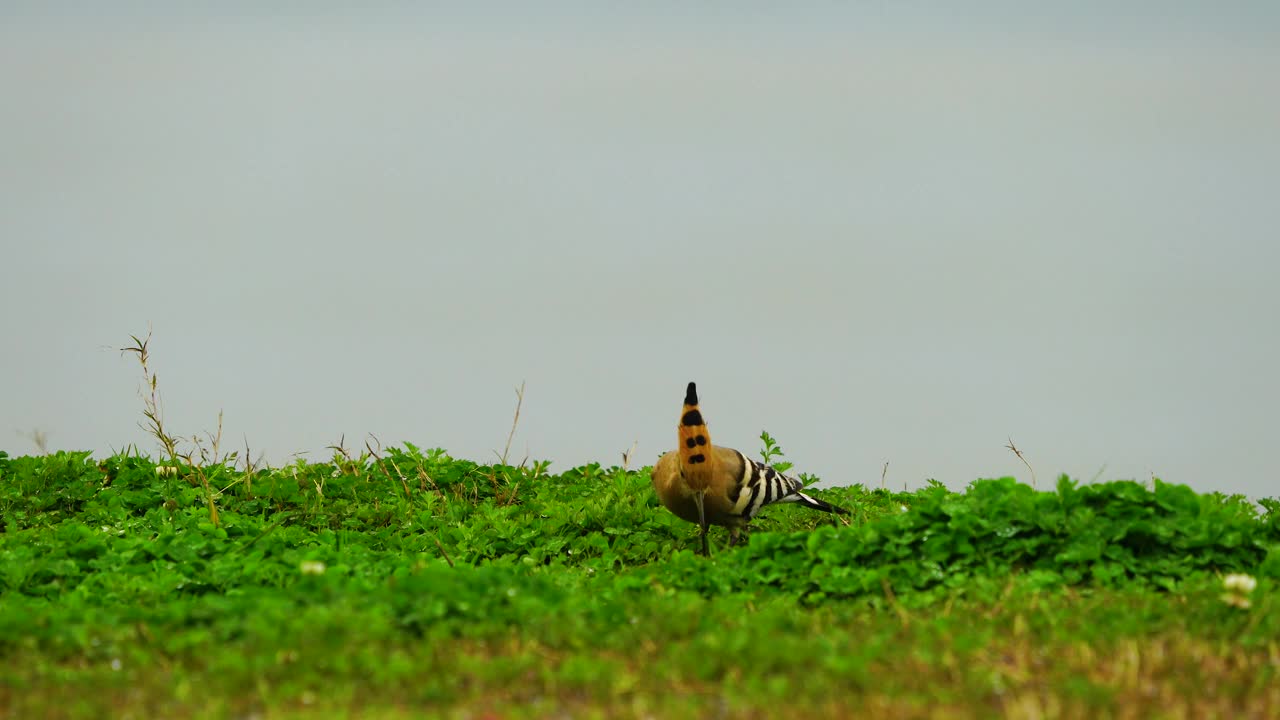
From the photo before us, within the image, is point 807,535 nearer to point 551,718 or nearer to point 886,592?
point 886,592

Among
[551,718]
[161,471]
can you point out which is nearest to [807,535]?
[551,718]

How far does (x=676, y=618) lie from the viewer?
7.23 meters

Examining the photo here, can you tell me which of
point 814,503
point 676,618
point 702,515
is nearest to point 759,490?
point 702,515

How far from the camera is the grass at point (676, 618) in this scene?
6.07 meters

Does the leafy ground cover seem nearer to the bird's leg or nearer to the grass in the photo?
the grass

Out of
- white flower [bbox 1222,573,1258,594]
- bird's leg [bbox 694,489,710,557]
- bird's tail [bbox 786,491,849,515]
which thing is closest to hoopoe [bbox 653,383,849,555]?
bird's leg [bbox 694,489,710,557]

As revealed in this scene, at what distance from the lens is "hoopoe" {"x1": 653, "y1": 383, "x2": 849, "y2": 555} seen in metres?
→ 11.0

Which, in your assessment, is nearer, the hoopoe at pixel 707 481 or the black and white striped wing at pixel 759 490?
the hoopoe at pixel 707 481

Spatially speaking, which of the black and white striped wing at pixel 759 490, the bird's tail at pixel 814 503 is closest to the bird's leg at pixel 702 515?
the black and white striped wing at pixel 759 490

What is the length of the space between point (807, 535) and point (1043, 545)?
1798 millimetres

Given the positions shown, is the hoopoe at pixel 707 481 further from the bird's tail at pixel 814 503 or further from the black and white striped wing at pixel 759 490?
the bird's tail at pixel 814 503

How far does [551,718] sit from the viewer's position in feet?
19.0

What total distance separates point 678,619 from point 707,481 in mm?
3992

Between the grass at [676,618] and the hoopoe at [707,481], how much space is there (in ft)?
1.90
